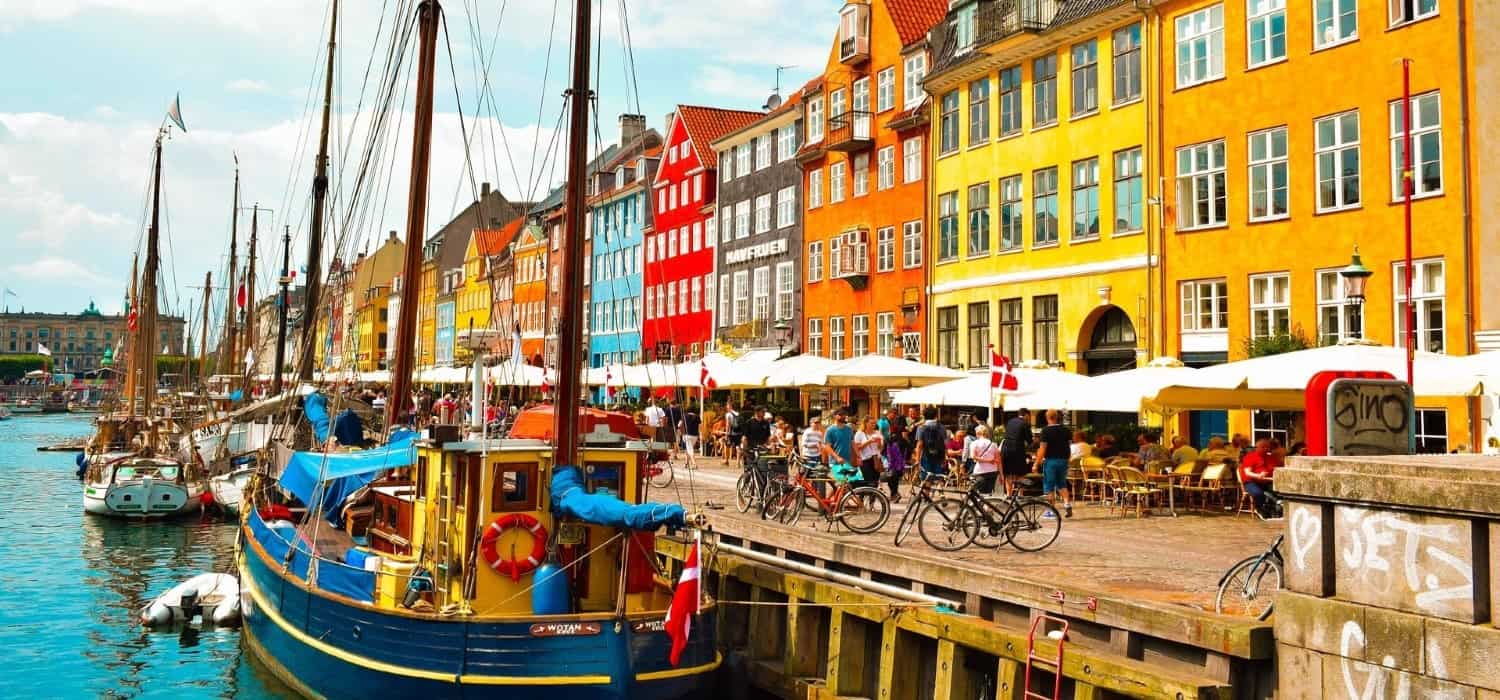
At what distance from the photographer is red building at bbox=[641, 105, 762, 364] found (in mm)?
59656

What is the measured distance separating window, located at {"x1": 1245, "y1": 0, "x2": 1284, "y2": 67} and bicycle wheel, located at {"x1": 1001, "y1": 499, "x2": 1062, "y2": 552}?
1642cm

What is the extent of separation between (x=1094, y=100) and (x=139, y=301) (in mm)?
44260

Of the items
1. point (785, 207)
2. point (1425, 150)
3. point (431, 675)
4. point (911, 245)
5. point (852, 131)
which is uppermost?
point (852, 131)

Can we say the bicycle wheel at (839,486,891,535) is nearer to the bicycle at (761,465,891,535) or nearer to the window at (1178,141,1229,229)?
the bicycle at (761,465,891,535)

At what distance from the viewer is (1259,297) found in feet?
94.0

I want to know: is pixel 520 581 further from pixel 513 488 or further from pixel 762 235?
pixel 762 235

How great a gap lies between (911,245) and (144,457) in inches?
1015

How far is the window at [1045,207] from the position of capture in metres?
34.7

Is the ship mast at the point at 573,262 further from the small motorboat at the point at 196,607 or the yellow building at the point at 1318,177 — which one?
the yellow building at the point at 1318,177

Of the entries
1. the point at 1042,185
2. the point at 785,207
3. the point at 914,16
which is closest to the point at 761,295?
the point at 785,207

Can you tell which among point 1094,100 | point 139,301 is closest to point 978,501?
point 1094,100

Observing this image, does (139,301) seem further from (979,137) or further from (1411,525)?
(1411,525)

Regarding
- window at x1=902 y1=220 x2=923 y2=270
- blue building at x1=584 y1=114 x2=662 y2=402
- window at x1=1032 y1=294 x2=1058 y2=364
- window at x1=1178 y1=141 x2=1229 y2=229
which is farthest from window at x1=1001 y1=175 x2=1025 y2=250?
blue building at x1=584 y1=114 x2=662 y2=402

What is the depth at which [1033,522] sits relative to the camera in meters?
16.1
